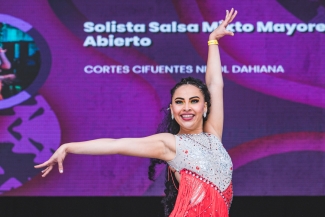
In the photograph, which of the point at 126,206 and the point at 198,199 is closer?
the point at 198,199

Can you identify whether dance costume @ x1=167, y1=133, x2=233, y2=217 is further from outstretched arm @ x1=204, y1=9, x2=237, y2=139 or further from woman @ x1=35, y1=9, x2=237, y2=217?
outstretched arm @ x1=204, y1=9, x2=237, y2=139

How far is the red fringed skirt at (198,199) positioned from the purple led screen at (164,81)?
2.24 meters

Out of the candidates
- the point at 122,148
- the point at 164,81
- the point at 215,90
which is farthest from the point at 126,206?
the point at 122,148

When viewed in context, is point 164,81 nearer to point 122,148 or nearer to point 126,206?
point 126,206

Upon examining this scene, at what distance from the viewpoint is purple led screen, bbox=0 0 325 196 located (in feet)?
16.3

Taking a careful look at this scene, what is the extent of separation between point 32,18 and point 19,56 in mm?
307

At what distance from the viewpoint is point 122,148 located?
8.55 feet

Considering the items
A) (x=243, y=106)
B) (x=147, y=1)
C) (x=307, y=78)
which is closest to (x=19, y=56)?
(x=147, y=1)

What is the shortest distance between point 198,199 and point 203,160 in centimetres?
16

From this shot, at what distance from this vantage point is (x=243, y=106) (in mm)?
4988

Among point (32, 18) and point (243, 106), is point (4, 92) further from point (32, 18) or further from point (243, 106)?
point (243, 106)

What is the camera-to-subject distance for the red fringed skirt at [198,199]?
2.74m

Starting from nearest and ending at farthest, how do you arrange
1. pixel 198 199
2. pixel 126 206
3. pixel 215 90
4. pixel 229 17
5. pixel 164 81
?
pixel 198 199, pixel 215 90, pixel 229 17, pixel 164 81, pixel 126 206

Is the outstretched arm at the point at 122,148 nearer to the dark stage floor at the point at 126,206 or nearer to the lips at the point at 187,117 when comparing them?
the lips at the point at 187,117
